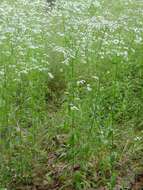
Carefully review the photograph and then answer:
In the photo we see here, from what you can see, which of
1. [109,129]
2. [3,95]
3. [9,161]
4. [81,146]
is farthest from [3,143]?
[109,129]

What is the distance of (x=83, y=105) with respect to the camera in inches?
200

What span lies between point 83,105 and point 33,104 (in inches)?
24.1

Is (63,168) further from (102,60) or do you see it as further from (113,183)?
(102,60)

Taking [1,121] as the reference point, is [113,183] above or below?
below

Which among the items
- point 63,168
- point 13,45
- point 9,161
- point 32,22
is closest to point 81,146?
point 63,168

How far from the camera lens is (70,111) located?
4.96m

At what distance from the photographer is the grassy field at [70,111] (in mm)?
4699

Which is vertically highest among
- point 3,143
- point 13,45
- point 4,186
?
point 13,45

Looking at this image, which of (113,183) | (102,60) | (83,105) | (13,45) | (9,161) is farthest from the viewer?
(102,60)

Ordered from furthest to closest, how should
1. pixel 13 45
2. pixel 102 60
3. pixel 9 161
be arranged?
pixel 102 60
pixel 13 45
pixel 9 161

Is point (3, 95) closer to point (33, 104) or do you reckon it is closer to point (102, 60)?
point (33, 104)

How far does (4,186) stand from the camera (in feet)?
15.0

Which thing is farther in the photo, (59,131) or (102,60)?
(102,60)

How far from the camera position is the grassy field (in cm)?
470
